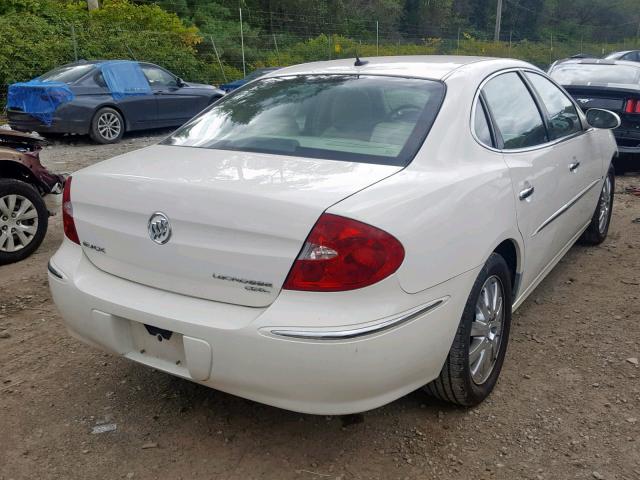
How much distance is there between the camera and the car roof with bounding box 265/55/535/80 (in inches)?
125

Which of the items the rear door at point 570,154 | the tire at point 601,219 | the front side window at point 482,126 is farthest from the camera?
the tire at point 601,219

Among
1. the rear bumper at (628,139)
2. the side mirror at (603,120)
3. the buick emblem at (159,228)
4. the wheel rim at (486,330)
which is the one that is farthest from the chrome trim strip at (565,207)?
the rear bumper at (628,139)

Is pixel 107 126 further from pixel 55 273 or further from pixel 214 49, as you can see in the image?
pixel 214 49

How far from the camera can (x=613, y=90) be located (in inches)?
292

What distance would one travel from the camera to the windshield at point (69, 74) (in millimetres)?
11111

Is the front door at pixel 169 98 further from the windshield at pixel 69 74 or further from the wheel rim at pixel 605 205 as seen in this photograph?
the wheel rim at pixel 605 205

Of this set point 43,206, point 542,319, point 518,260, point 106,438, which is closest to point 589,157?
point 542,319

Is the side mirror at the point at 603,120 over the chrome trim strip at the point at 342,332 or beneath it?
over

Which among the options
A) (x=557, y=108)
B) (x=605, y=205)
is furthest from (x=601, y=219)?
(x=557, y=108)

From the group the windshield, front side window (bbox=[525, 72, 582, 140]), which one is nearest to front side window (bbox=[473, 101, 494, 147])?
front side window (bbox=[525, 72, 582, 140])

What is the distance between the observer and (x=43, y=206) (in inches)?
200

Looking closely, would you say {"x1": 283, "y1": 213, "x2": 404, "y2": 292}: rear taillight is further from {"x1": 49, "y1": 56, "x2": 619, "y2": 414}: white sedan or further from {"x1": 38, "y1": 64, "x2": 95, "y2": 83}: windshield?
{"x1": 38, "y1": 64, "x2": 95, "y2": 83}: windshield

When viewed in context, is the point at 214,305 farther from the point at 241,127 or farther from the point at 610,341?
the point at 610,341

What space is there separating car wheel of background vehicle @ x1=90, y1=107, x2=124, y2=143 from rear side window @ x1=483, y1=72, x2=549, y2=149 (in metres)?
8.94
